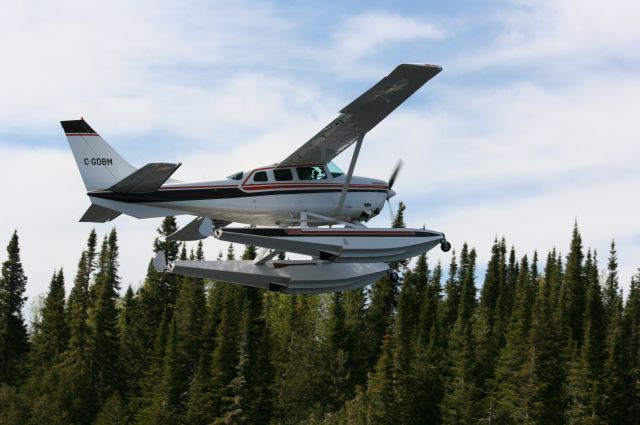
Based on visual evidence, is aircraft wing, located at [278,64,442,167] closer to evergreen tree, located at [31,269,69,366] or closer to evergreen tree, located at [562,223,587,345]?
evergreen tree, located at [562,223,587,345]

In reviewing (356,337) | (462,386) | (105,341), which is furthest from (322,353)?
(105,341)

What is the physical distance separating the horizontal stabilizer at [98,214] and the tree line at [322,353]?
45.7 metres

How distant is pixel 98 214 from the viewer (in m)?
28.8

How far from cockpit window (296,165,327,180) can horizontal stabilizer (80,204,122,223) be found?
4879mm

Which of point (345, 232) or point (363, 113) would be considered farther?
point (363, 113)

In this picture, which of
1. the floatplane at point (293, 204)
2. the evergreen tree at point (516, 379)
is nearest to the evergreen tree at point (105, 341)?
the evergreen tree at point (516, 379)

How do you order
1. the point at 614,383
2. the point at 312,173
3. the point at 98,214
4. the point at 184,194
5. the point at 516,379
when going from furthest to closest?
the point at 614,383, the point at 516,379, the point at 312,173, the point at 98,214, the point at 184,194

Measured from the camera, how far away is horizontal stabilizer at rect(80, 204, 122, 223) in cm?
2848

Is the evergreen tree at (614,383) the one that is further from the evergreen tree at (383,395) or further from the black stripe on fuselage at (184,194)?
the black stripe on fuselage at (184,194)

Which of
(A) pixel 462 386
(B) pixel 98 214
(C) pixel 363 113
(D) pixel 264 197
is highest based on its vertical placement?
(C) pixel 363 113

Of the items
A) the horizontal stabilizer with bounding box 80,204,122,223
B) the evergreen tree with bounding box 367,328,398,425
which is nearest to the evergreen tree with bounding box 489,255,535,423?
the evergreen tree with bounding box 367,328,398,425

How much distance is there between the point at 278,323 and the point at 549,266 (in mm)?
38000

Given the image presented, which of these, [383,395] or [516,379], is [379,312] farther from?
[516,379]

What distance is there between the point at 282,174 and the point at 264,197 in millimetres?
855
